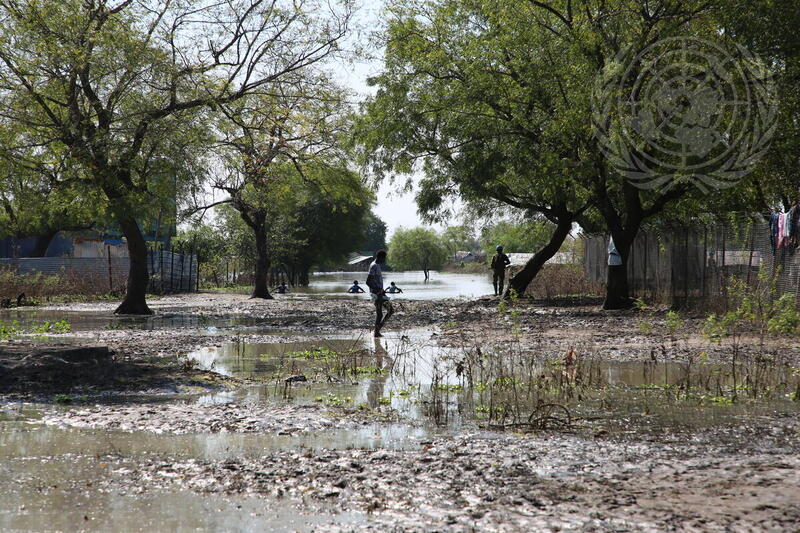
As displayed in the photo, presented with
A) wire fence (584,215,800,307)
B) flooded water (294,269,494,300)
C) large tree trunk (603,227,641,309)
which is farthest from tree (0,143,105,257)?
wire fence (584,215,800,307)

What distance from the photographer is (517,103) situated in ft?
80.5

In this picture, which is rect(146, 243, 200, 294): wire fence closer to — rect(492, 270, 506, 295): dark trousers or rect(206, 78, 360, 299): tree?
rect(206, 78, 360, 299): tree

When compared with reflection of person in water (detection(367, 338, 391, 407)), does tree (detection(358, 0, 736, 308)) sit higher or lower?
higher

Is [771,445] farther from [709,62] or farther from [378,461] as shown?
[709,62]

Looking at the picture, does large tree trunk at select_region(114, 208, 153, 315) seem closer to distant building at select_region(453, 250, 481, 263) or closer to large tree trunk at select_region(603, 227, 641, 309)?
large tree trunk at select_region(603, 227, 641, 309)

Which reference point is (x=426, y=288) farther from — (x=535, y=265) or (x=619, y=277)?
(x=619, y=277)

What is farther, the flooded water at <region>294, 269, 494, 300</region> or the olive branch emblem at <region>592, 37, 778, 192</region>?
the flooded water at <region>294, 269, 494, 300</region>

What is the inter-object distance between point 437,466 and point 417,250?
479ft

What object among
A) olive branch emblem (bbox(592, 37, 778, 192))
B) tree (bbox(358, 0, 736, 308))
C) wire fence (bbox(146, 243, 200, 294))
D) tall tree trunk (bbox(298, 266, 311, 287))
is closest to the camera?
olive branch emblem (bbox(592, 37, 778, 192))

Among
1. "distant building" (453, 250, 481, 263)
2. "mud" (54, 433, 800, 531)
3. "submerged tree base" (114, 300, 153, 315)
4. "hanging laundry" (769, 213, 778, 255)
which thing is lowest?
"mud" (54, 433, 800, 531)

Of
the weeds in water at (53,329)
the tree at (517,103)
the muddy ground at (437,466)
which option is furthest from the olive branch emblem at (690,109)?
the weeds in water at (53,329)

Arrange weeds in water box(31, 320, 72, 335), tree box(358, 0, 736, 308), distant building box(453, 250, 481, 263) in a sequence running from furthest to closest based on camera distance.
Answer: distant building box(453, 250, 481, 263) < tree box(358, 0, 736, 308) < weeds in water box(31, 320, 72, 335)

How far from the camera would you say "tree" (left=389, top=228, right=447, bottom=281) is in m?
152

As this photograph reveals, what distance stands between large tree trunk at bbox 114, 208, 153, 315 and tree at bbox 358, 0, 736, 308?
29.9ft
